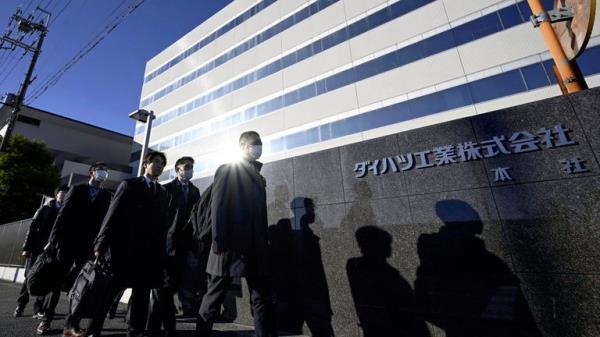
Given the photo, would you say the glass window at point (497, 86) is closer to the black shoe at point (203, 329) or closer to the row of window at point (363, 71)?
the row of window at point (363, 71)

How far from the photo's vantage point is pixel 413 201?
2568mm

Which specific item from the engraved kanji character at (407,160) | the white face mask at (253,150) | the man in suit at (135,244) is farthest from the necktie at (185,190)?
the engraved kanji character at (407,160)

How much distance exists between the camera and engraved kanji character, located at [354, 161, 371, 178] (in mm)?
2910

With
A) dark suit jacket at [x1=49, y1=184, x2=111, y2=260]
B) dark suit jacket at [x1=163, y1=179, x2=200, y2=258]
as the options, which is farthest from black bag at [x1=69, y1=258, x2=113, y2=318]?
dark suit jacket at [x1=49, y1=184, x2=111, y2=260]

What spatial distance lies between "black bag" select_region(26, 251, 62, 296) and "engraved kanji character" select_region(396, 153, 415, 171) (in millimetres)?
3947

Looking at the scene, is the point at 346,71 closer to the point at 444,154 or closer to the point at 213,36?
the point at 444,154

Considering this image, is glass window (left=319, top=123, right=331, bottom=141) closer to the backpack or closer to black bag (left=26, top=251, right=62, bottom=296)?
the backpack

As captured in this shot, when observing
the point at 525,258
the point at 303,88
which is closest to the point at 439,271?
the point at 525,258

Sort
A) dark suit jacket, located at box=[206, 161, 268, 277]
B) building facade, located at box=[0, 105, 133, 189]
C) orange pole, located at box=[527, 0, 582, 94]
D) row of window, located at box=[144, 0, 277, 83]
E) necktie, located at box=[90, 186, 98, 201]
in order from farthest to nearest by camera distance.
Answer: building facade, located at box=[0, 105, 133, 189] → row of window, located at box=[144, 0, 277, 83] → necktie, located at box=[90, 186, 98, 201] → orange pole, located at box=[527, 0, 582, 94] → dark suit jacket, located at box=[206, 161, 268, 277]

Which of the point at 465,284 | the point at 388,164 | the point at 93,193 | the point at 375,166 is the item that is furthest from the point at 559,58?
the point at 93,193

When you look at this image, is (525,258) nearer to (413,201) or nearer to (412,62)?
(413,201)

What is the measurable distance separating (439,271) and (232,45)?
20.9 m

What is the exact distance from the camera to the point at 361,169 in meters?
2.94

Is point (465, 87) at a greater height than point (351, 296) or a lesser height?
greater
